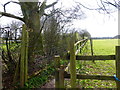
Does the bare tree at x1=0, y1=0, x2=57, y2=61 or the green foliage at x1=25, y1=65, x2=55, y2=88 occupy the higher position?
the bare tree at x1=0, y1=0, x2=57, y2=61

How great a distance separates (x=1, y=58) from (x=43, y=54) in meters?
2.36

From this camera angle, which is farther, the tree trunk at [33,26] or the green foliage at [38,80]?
the tree trunk at [33,26]

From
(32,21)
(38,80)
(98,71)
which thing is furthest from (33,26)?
(98,71)

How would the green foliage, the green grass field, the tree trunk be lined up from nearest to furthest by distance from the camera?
the green foliage, the green grass field, the tree trunk

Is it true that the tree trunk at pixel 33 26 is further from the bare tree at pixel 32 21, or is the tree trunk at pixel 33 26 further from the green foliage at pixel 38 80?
the green foliage at pixel 38 80

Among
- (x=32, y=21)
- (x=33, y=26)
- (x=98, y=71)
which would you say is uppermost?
(x=32, y=21)

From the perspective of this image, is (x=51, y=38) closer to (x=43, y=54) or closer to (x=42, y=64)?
(x=43, y=54)

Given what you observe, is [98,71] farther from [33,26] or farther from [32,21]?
[32,21]

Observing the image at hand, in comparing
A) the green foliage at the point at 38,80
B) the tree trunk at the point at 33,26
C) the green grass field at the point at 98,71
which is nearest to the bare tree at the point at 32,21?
the tree trunk at the point at 33,26

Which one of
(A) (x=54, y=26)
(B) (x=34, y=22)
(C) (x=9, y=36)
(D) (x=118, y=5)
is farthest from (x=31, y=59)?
(D) (x=118, y=5)

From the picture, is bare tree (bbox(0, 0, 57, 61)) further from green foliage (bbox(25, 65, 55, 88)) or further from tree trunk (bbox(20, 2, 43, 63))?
green foliage (bbox(25, 65, 55, 88))

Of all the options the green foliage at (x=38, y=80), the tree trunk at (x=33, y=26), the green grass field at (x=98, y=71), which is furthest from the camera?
the tree trunk at (x=33, y=26)

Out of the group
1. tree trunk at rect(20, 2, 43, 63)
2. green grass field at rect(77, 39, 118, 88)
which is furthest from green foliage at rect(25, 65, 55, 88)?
green grass field at rect(77, 39, 118, 88)

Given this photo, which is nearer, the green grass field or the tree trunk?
the green grass field
